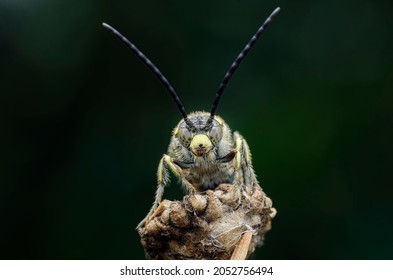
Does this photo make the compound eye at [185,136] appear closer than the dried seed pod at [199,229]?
No

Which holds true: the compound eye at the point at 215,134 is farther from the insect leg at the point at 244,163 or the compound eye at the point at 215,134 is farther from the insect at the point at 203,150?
the insect leg at the point at 244,163

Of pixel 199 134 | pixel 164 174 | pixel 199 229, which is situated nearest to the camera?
pixel 199 229

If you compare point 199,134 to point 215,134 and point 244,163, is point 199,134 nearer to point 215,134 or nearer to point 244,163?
point 215,134

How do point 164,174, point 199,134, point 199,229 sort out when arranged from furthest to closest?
point 199,134
point 164,174
point 199,229

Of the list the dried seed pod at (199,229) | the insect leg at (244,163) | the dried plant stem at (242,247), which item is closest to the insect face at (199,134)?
the insect leg at (244,163)

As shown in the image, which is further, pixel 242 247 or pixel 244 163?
pixel 244 163

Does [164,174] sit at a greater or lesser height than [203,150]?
lesser

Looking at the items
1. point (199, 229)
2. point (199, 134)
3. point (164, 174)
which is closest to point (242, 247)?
point (199, 229)
